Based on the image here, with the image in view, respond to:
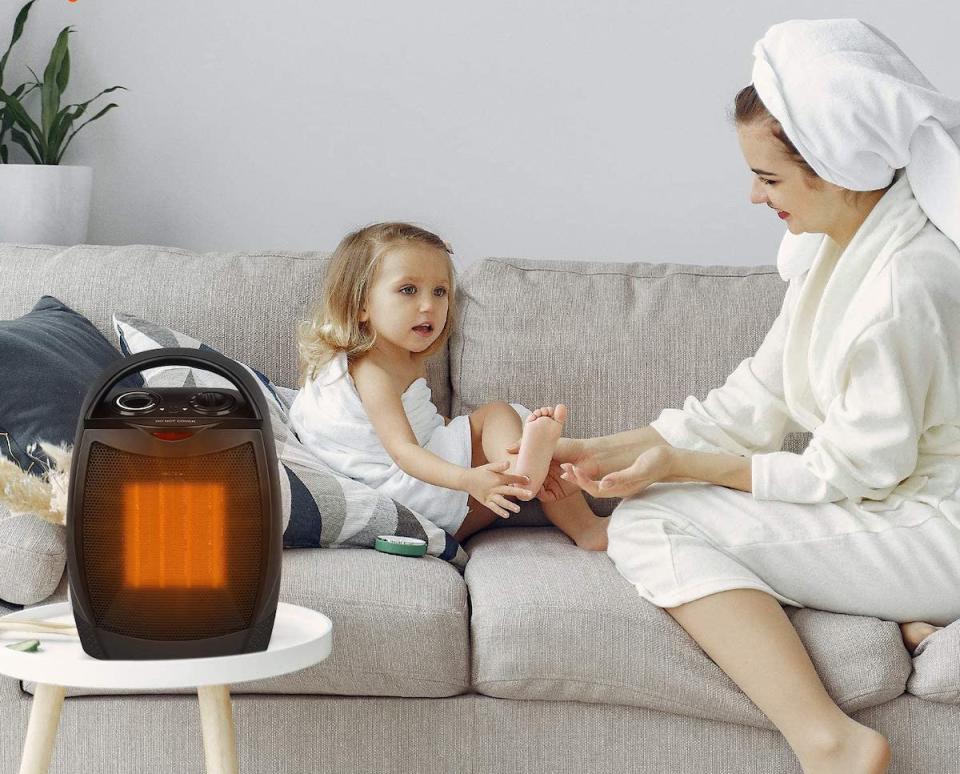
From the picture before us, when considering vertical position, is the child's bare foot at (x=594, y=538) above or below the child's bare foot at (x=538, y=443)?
below

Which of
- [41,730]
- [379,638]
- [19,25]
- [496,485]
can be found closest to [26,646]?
[41,730]

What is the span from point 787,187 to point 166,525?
3.18ft

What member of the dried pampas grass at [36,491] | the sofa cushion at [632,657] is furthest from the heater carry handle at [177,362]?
the sofa cushion at [632,657]

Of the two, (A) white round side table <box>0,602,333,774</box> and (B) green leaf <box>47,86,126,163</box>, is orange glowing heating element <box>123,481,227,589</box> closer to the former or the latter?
(A) white round side table <box>0,602,333,774</box>

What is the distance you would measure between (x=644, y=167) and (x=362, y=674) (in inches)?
59.8

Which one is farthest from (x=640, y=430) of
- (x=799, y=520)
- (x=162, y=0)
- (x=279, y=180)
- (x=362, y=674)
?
(x=162, y=0)

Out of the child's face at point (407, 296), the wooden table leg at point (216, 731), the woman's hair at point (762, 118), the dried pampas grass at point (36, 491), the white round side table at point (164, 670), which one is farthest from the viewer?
the child's face at point (407, 296)

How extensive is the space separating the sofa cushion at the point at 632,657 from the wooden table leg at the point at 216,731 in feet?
1.27

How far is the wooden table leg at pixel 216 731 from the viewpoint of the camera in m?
1.24

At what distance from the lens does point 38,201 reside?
2.43 metres

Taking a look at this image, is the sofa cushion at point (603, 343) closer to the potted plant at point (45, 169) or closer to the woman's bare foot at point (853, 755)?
the woman's bare foot at point (853, 755)

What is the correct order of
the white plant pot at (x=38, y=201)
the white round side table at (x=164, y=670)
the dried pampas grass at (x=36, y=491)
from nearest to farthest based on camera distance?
the white round side table at (x=164, y=670), the dried pampas grass at (x=36, y=491), the white plant pot at (x=38, y=201)

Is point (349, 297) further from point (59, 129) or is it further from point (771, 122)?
point (59, 129)

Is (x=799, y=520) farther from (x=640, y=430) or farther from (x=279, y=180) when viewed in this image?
(x=279, y=180)
